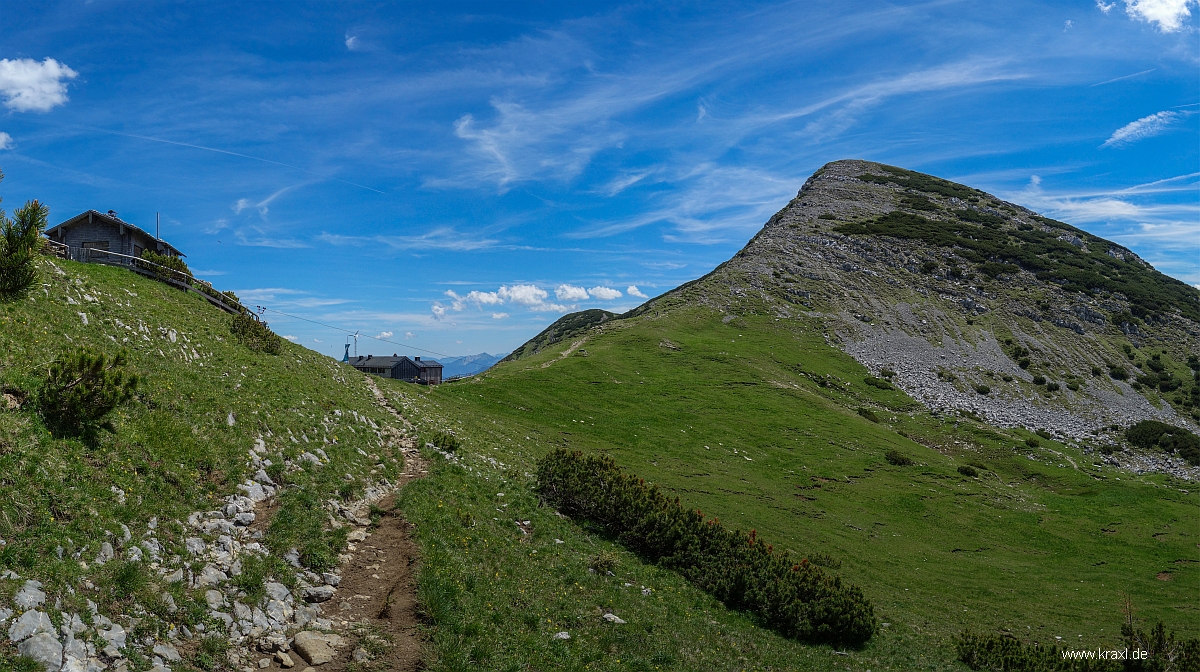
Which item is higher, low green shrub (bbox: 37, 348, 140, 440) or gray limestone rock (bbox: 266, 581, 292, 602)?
low green shrub (bbox: 37, 348, 140, 440)

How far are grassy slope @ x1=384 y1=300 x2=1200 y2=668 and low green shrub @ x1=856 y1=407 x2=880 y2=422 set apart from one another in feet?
4.71

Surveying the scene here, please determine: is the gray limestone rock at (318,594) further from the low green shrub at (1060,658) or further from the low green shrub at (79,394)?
the low green shrub at (1060,658)

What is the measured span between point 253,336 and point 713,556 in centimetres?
2714

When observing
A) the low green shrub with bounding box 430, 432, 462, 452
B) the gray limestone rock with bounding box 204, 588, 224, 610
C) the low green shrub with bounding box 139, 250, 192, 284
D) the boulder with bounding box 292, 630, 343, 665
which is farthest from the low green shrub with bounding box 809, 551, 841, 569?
the low green shrub with bounding box 139, 250, 192, 284

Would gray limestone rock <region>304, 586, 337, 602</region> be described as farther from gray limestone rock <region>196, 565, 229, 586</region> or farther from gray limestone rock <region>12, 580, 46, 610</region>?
gray limestone rock <region>12, 580, 46, 610</region>

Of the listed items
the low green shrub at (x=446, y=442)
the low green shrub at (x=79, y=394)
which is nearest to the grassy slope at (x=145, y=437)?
the low green shrub at (x=79, y=394)

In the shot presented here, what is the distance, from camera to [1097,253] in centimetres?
16688

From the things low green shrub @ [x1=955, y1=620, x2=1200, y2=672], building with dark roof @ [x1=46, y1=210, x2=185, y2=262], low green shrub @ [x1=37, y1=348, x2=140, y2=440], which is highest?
building with dark roof @ [x1=46, y1=210, x2=185, y2=262]

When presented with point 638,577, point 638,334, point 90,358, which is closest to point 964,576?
point 638,577

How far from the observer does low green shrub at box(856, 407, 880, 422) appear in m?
74.1

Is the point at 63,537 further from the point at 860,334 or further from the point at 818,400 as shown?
the point at 860,334

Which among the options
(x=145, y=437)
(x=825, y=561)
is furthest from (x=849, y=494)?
(x=145, y=437)

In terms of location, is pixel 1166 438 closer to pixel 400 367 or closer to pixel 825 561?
pixel 825 561

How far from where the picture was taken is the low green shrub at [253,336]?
104 ft
